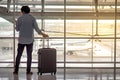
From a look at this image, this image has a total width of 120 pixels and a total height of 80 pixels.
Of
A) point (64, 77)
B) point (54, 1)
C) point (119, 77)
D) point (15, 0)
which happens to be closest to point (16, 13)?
point (15, 0)

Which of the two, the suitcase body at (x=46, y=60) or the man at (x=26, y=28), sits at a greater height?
the man at (x=26, y=28)

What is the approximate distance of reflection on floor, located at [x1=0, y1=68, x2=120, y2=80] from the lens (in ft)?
26.3

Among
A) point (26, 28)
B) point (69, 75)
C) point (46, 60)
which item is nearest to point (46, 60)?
point (46, 60)

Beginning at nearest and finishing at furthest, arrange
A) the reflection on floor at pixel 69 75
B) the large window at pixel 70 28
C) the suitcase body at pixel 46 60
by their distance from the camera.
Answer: the reflection on floor at pixel 69 75
the suitcase body at pixel 46 60
the large window at pixel 70 28

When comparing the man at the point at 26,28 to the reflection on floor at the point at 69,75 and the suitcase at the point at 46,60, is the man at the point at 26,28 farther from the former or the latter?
the reflection on floor at the point at 69,75

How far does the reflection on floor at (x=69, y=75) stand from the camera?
26.3 ft

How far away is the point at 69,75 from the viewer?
855 centimetres

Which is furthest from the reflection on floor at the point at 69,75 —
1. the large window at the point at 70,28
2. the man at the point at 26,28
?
the large window at the point at 70,28

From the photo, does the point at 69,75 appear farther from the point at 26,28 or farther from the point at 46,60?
the point at 26,28

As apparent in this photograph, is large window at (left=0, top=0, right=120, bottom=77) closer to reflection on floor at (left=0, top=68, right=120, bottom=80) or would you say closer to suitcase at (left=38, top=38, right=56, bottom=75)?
reflection on floor at (left=0, top=68, right=120, bottom=80)

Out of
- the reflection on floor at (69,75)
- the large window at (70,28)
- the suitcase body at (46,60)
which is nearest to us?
the reflection on floor at (69,75)

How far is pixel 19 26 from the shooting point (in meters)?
8.34

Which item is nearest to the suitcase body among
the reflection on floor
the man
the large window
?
the reflection on floor

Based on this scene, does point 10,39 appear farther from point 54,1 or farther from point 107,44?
point 107,44
